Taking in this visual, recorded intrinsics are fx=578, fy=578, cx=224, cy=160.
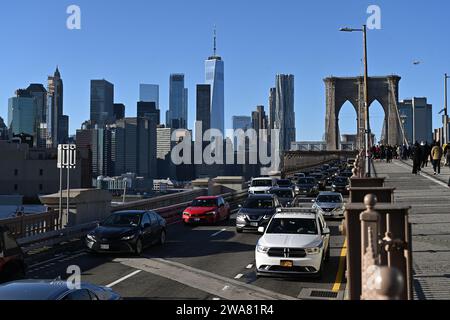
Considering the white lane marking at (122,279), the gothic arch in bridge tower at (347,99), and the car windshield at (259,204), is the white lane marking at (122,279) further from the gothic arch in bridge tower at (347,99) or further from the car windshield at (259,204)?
the gothic arch in bridge tower at (347,99)

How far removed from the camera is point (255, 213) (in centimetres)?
2188

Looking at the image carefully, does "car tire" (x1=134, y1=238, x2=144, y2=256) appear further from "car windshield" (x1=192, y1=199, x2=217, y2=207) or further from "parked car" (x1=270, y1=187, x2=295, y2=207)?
"parked car" (x1=270, y1=187, x2=295, y2=207)

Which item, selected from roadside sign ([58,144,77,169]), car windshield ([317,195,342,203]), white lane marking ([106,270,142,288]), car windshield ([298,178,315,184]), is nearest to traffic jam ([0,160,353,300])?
white lane marking ([106,270,142,288])

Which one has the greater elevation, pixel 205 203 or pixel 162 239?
pixel 205 203

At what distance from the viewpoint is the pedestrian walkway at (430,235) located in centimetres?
1070

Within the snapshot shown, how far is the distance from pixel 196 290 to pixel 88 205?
10.5 meters

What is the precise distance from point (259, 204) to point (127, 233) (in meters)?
7.50

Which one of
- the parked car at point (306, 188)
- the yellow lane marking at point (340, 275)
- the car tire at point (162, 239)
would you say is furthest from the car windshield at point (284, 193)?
the yellow lane marking at point (340, 275)

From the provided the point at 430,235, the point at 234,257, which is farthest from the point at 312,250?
the point at 430,235

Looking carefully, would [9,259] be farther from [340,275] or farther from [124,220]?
[340,275]

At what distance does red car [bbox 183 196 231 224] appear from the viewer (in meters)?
25.2
